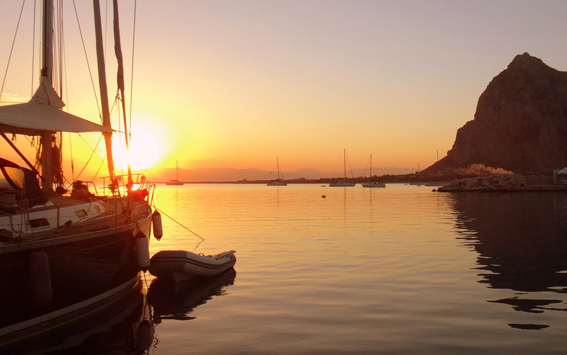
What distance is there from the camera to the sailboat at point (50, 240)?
1074 centimetres

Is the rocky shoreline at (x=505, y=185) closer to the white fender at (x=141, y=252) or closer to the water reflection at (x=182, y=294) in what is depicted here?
the water reflection at (x=182, y=294)

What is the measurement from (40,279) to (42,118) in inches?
226

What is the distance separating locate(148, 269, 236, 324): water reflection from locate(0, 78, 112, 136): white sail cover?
17.6 feet

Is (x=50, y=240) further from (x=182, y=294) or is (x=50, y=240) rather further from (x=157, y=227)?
(x=157, y=227)

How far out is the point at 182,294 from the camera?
16.4 m

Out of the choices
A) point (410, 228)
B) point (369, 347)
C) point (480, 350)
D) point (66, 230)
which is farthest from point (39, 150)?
point (410, 228)

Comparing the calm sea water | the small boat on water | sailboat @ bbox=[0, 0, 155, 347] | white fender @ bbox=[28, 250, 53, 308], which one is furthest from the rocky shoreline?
white fender @ bbox=[28, 250, 53, 308]

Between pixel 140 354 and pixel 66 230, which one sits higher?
pixel 66 230

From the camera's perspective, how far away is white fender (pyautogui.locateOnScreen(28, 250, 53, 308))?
10.8 meters

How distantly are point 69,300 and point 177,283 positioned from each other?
5.66 metres

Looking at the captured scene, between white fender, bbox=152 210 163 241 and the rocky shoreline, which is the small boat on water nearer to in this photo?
white fender, bbox=152 210 163 241

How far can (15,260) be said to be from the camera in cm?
1062

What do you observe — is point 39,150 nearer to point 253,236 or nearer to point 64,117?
point 64,117

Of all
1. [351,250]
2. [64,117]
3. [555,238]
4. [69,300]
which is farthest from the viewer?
[555,238]
